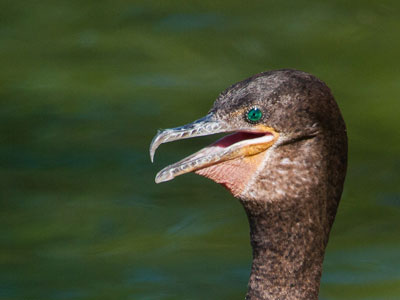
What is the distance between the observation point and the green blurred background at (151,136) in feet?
18.6

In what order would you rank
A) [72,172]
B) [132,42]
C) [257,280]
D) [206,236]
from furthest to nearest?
[132,42] < [72,172] < [206,236] < [257,280]

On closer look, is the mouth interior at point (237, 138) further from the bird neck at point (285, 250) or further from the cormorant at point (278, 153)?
the bird neck at point (285, 250)

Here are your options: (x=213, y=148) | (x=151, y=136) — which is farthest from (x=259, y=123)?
(x=151, y=136)

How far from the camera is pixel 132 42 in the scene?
8023 millimetres

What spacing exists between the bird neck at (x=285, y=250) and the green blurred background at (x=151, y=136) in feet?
4.06

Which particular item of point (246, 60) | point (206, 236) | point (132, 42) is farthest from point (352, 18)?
point (206, 236)

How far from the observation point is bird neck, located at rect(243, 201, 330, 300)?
4.07m

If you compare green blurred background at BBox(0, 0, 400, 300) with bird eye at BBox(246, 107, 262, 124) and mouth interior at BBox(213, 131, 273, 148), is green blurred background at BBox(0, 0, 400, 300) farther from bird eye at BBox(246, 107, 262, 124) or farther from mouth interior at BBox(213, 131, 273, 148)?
bird eye at BBox(246, 107, 262, 124)

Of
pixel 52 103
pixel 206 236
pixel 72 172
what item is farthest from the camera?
pixel 52 103

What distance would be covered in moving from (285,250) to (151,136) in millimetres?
2804

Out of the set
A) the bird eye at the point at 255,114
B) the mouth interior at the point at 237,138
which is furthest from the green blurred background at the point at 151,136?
the bird eye at the point at 255,114

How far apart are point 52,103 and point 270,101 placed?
11.7 ft

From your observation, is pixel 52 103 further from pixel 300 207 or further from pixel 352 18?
pixel 300 207

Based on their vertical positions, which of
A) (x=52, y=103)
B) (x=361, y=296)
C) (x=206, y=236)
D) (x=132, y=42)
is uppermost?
(x=132, y=42)
